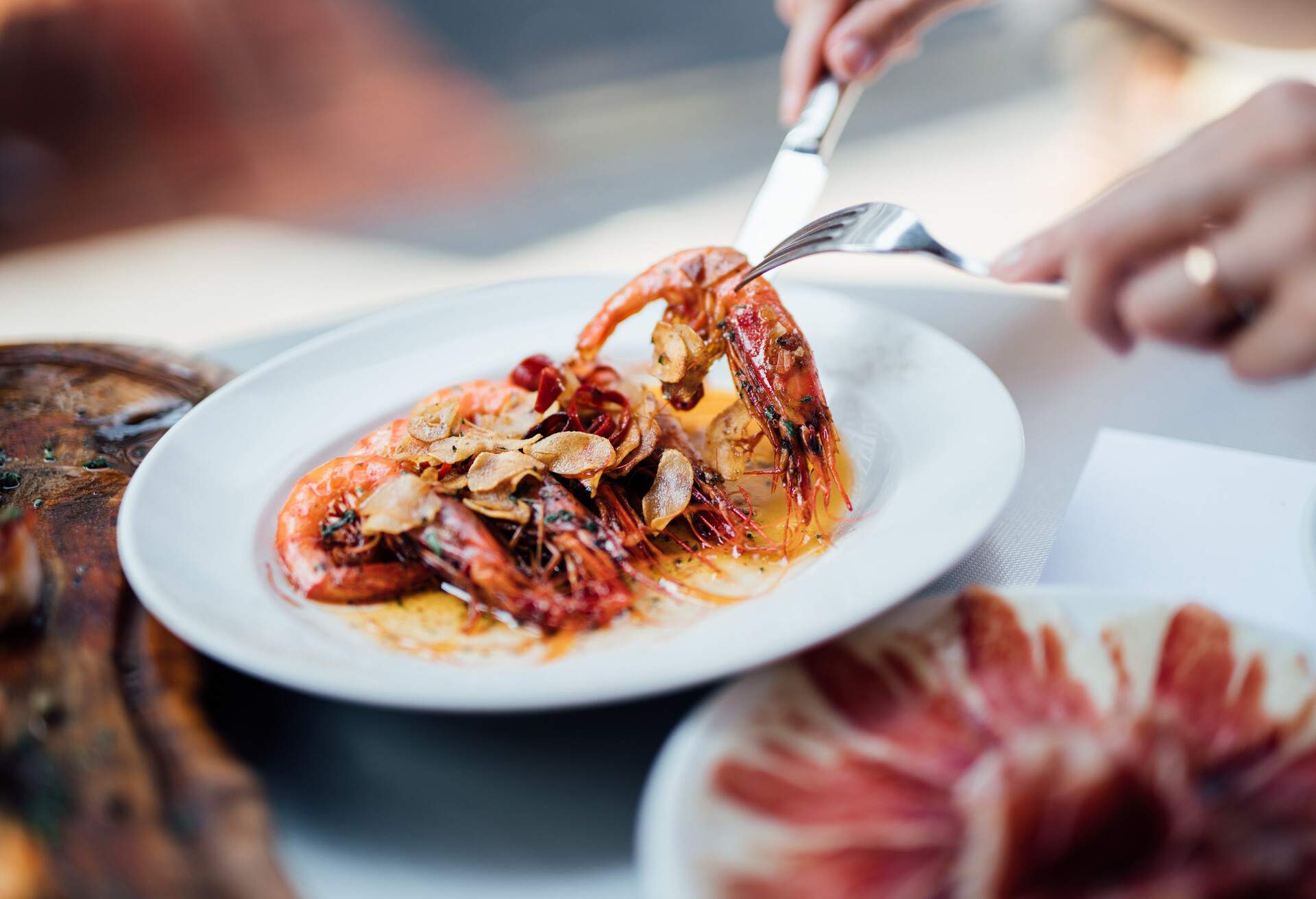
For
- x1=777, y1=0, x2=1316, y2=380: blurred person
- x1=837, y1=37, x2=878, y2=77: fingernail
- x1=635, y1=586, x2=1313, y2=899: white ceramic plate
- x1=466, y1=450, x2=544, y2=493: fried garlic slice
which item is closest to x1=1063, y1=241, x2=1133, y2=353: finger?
x1=777, y1=0, x2=1316, y2=380: blurred person

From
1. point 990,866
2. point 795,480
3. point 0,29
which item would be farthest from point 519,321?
point 0,29

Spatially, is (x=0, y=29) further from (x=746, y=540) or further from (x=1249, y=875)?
(x=1249, y=875)

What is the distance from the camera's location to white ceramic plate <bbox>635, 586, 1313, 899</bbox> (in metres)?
0.80

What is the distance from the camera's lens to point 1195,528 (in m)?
1.35

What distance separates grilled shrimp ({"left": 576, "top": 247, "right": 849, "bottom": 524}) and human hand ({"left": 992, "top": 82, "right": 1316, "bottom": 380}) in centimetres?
55

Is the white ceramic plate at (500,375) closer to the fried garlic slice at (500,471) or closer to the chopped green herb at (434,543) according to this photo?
the chopped green herb at (434,543)

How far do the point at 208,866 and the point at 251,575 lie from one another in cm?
50

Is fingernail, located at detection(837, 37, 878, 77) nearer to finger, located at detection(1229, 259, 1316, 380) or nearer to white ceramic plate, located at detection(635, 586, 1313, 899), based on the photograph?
finger, located at detection(1229, 259, 1316, 380)

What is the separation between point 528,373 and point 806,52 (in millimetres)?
1028

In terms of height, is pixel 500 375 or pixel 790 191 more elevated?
pixel 790 191

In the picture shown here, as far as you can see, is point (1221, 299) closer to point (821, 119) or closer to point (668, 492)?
point (668, 492)

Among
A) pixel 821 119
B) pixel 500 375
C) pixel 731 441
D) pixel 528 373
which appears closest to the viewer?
pixel 731 441

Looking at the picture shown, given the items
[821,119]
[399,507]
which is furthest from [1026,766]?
[821,119]

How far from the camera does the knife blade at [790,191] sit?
1.93 metres
